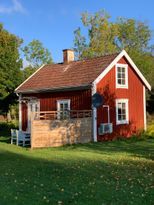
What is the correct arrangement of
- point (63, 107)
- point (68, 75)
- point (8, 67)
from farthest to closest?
point (8, 67)
point (68, 75)
point (63, 107)

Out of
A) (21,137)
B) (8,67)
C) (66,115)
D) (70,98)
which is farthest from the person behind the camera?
(8,67)

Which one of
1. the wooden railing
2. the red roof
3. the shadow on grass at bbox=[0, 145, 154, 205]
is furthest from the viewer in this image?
the red roof

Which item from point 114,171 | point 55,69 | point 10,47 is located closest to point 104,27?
point 10,47

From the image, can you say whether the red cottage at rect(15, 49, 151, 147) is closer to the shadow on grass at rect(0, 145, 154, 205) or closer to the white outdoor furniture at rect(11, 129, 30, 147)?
→ the white outdoor furniture at rect(11, 129, 30, 147)

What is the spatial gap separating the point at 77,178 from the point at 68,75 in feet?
59.2

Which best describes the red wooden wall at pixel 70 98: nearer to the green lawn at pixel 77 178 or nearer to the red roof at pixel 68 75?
the red roof at pixel 68 75

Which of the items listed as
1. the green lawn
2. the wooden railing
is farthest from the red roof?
the green lawn

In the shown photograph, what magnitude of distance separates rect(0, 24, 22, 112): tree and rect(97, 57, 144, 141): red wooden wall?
12846 millimetres

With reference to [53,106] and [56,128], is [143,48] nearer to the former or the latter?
[53,106]

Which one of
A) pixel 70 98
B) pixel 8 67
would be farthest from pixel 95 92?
pixel 8 67

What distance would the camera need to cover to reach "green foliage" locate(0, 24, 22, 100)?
3875 cm

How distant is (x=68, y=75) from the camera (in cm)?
3005

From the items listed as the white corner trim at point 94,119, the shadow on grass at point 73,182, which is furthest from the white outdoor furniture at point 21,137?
the shadow on grass at point 73,182

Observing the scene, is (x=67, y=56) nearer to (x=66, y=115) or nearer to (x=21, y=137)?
(x=66, y=115)
